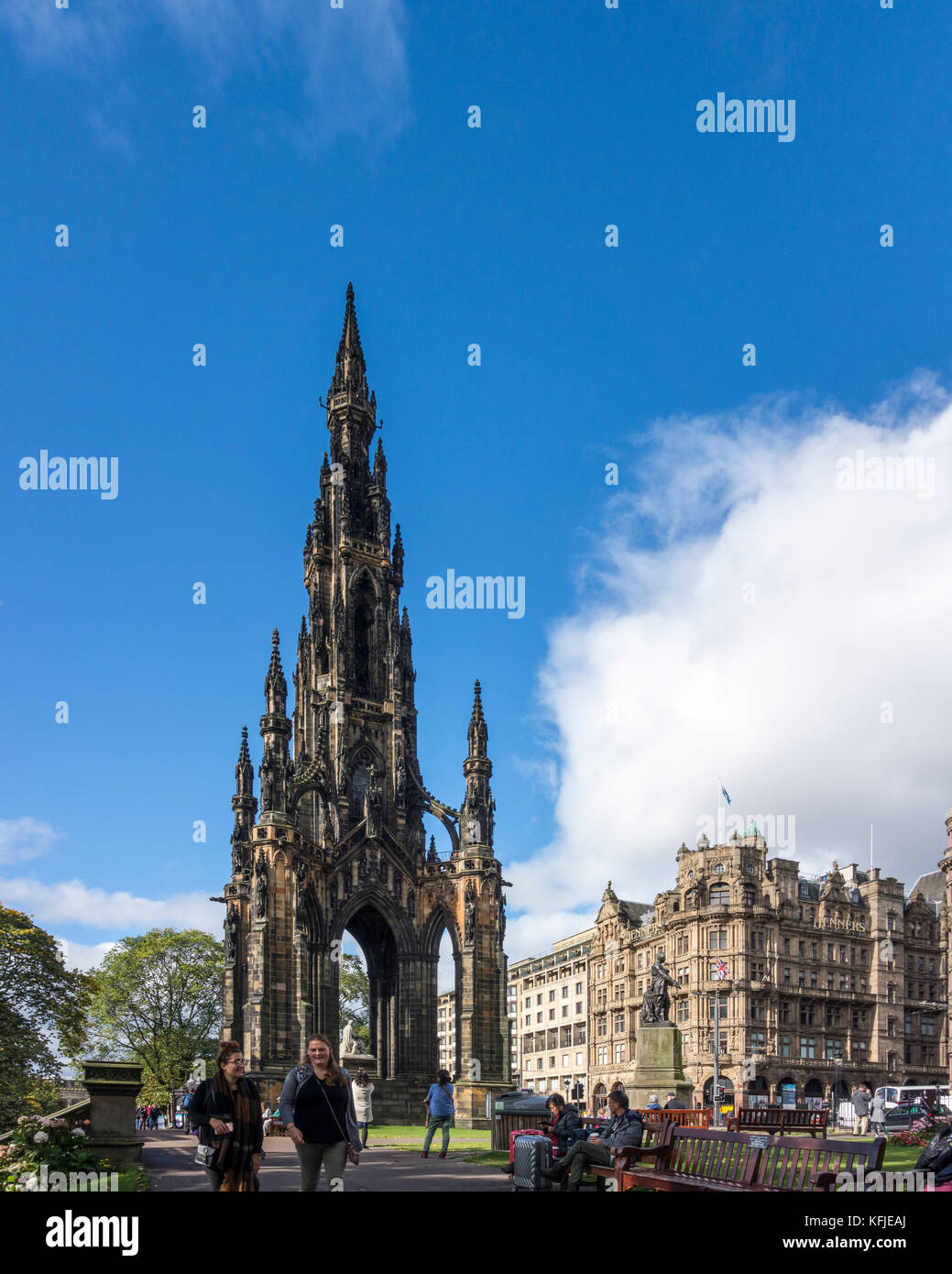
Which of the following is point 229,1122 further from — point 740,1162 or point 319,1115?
point 740,1162

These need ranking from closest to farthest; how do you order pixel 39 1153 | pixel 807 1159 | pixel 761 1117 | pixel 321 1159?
1. pixel 807 1159
2. pixel 321 1159
3. pixel 39 1153
4. pixel 761 1117

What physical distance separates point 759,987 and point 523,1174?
64021 mm

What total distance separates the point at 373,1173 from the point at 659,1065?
9136 millimetres

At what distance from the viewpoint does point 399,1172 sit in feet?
57.4

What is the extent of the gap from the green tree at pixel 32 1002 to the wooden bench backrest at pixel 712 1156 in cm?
3249

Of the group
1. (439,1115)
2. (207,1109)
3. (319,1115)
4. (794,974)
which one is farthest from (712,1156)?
(794,974)

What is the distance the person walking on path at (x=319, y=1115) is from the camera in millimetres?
9219

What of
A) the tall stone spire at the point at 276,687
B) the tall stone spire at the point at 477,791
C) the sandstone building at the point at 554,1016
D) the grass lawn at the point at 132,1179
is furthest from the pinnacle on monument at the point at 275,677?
the sandstone building at the point at 554,1016

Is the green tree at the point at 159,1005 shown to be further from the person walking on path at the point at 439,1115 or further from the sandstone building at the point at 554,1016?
the person walking on path at the point at 439,1115

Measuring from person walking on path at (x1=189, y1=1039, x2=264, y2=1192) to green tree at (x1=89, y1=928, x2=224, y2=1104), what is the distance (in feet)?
229

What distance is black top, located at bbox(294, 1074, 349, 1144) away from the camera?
923 cm

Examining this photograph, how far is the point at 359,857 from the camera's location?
5228cm
